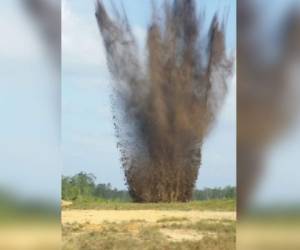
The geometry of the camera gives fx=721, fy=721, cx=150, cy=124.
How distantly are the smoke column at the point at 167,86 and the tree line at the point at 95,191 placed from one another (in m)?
0.09

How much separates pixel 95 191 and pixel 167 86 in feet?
3.03

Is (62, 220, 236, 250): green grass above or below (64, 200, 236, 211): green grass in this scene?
below

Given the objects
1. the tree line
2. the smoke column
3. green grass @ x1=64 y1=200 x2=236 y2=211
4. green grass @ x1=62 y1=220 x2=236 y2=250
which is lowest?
green grass @ x1=62 y1=220 x2=236 y2=250

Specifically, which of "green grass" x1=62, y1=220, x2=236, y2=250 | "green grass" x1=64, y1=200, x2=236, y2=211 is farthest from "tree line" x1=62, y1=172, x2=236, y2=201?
"green grass" x1=62, y1=220, x2=236, y2=250

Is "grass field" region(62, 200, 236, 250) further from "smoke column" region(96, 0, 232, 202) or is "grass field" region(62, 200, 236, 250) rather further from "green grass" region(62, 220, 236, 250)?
"smoke column" region(96, 0, 232, 202)

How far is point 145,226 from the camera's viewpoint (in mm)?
5254

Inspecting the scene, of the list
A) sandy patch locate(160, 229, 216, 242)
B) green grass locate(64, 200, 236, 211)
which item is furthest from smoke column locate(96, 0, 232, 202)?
sandy patch locate(160, 229, 216, 242)

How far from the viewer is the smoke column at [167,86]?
5.21 meters

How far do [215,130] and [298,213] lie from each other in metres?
0.83

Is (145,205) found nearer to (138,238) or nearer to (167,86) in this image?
(138,238)

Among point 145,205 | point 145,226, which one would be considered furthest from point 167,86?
point 145,226

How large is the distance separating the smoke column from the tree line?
0.09 metres

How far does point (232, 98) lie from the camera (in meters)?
5.17

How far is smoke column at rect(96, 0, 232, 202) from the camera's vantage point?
5215mm
